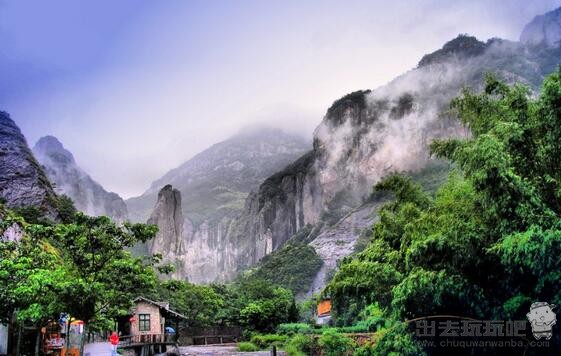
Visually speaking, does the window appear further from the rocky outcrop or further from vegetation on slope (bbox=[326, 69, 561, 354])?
the rocky outcrop

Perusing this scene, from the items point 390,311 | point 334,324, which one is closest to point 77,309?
point 390,311

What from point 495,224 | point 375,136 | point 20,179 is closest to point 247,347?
point 495,224

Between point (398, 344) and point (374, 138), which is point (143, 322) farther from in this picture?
point (374, 138)

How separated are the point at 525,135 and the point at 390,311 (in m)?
5.80

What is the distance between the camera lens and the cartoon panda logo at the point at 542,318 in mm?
8396

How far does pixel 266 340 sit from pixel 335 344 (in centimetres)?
1834

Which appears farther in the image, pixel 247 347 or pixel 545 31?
pixel 545 31

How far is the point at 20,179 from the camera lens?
53812 mm

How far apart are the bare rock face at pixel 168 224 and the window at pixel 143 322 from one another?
333 ft

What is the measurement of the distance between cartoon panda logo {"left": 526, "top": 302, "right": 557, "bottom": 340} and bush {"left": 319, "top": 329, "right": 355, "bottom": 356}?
1265cm

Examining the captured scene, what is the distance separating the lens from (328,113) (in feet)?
499

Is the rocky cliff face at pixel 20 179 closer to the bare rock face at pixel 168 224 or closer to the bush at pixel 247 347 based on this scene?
the bush at pixel 247 347

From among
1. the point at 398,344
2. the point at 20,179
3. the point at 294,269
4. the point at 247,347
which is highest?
the point at 20,179

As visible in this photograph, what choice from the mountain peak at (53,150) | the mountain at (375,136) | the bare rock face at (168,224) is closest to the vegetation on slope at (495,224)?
the mountain at (375,136)
